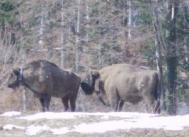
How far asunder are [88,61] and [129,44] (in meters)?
2.07

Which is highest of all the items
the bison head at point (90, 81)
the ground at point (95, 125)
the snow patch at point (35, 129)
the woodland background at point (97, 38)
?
the woodland background at point (97, 38)

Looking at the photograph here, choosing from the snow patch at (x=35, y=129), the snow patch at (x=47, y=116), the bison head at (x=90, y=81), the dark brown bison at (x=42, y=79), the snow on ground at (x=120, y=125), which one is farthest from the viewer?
the bison head at (x=90, y=81)

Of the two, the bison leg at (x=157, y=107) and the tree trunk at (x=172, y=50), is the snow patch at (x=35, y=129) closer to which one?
the bison leg at (x=157, y=107)

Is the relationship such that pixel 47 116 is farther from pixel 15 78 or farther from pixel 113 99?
pixel 113 99

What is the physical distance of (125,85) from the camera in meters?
22.0

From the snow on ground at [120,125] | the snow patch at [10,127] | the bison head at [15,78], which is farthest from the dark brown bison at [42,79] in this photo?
the snow patch at [10,127]

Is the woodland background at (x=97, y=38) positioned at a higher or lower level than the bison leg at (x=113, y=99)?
higher

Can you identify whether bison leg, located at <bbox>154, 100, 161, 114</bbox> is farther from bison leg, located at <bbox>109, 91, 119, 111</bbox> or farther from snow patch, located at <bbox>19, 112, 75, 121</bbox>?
snow patch, located at <bbox>19, 112, 75, 121</bbox>

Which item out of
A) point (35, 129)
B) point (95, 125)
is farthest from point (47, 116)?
point (95, 125)

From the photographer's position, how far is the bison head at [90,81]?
22230 mm

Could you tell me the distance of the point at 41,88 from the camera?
69.1 feet

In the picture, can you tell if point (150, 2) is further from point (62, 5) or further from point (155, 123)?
point (155, 123)

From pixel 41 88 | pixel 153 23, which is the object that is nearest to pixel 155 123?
pixel 41 88

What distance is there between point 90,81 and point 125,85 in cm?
113
